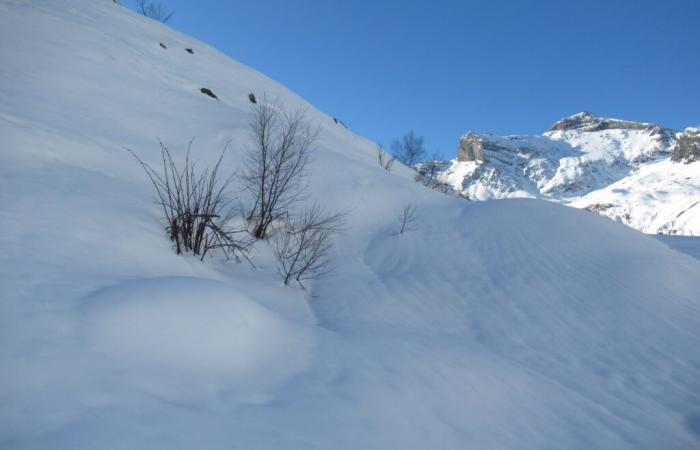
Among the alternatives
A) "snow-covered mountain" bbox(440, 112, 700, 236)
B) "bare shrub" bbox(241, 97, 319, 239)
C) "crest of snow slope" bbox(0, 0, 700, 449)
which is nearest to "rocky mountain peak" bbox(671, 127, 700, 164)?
"snow-covered mountain" bbox(440, 112, 700, 236)

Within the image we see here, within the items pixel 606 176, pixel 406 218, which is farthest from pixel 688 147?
pixel 406 218

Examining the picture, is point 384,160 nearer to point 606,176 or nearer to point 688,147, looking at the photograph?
point 688,147

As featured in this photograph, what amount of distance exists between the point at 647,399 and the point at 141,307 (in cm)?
482

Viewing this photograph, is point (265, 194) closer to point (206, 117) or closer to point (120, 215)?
point (120, 215)

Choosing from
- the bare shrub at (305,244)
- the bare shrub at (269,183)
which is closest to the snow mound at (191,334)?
the bare shrub at (305,244)

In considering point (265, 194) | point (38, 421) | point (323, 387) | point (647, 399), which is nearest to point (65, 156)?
point (265, 194)

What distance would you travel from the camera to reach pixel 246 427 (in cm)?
204

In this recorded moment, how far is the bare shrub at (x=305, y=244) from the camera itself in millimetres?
5988

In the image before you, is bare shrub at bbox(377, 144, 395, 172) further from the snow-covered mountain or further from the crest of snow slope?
the snow-covered mountain

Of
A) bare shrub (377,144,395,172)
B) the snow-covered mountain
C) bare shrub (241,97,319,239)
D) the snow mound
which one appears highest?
the snow-covered mountain

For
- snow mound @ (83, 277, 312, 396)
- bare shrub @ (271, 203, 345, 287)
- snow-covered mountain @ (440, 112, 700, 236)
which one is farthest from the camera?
snow-covered mountain @ (440, 112, 700, 236)

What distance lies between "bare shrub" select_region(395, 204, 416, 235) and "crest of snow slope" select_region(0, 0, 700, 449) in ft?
0.75

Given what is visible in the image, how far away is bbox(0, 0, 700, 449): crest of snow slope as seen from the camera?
Answer: 2076 mm

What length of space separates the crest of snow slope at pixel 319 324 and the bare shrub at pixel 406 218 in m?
0.23
